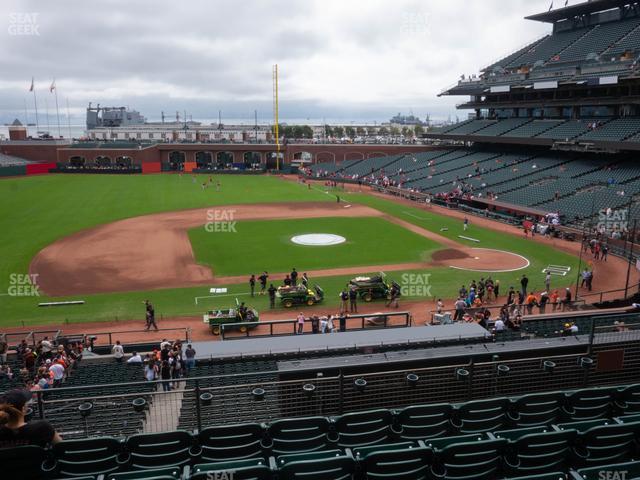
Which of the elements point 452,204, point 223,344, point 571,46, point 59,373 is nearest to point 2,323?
point 59,373

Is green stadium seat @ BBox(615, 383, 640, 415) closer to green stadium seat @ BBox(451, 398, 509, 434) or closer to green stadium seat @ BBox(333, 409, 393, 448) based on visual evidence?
green stadium seat @ BBox(451, 398, 509, 434)

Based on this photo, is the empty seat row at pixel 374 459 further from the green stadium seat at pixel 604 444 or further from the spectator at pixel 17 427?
the spectator at pixel 17 427

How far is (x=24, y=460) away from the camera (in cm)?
579

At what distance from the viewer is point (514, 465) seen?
6.06 meters

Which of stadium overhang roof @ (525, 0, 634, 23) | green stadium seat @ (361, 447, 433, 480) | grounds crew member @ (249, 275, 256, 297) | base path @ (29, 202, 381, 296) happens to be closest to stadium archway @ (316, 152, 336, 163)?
stadium overhang roof @ (525, 0, 634, 23)

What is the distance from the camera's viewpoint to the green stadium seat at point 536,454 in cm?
604

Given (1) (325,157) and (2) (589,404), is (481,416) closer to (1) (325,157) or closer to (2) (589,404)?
(2) (589,404)

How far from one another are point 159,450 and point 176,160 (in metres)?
94.5

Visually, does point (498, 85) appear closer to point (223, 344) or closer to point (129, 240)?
point (129, 240)

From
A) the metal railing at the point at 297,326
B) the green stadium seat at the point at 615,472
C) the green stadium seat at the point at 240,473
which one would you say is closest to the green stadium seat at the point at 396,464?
the green stadium seat at the point at 240,473

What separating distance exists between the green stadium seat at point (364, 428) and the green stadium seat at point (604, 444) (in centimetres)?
246

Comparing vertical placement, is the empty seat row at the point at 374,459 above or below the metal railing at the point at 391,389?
above

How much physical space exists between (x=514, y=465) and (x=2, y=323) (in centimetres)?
2534

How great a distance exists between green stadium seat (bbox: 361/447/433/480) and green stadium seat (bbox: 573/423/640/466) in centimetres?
209
